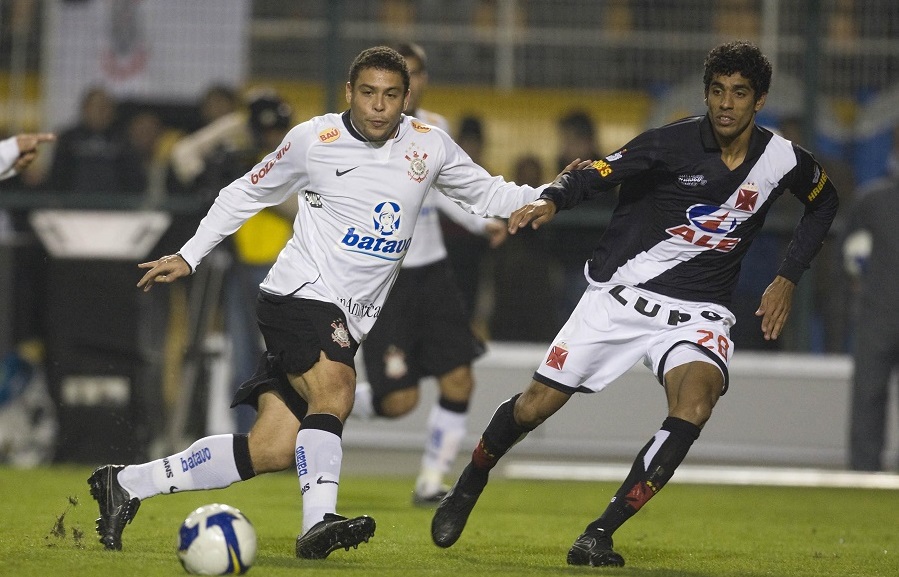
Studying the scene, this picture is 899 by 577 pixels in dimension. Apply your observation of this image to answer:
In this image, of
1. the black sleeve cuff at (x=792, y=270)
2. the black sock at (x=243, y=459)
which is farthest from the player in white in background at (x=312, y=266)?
the black sleeve cuff at (x=792, y=270)

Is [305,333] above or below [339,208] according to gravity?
below

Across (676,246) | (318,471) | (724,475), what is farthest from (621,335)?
(724,475)

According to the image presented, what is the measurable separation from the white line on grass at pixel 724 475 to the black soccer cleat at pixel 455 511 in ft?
12.1

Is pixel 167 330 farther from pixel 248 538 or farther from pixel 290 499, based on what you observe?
pixel 248 538

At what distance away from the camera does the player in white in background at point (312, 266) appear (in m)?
5.98

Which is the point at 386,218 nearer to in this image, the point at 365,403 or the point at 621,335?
the point at 621,335

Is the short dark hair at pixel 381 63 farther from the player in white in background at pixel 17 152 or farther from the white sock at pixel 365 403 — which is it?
the white sock at pixel 365 403

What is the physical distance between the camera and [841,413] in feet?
40.3

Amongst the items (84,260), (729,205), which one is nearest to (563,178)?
(729,205)

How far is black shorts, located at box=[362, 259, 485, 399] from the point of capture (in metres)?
8.70

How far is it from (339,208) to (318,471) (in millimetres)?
1100

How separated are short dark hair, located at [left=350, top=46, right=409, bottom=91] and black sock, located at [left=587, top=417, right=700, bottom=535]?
180cm

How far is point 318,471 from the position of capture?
573cm

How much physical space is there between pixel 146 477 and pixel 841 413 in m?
7.66
